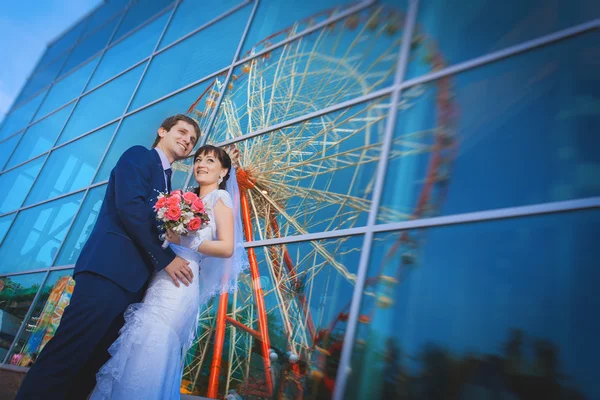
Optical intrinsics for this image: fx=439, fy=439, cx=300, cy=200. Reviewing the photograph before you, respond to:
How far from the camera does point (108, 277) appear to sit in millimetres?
2238

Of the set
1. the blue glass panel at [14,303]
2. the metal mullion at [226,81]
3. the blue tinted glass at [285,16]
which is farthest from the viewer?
the blue glass panel at [14,303]

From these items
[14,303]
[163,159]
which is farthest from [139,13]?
[163,159]

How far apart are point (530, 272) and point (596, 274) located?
0.82ft

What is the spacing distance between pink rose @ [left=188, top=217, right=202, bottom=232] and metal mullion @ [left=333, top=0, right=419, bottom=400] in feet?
3.20

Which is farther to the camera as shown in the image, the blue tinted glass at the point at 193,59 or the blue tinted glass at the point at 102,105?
the blue tinted glass at the point at 102,105

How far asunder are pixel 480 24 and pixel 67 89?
9107mm

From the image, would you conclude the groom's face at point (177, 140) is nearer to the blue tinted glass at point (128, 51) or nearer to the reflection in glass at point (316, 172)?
the reflection in glass at point (316, 172)

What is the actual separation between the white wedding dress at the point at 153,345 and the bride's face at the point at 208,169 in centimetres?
48

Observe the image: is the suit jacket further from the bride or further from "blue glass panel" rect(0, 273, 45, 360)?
"blue glass panel" rect(0, 273, 45, 360)

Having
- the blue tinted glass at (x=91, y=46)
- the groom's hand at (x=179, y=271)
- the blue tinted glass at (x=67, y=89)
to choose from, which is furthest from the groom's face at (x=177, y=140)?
the blue tinted glass at (x=91, y=46)

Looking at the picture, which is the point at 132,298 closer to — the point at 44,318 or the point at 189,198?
the point at 189,198

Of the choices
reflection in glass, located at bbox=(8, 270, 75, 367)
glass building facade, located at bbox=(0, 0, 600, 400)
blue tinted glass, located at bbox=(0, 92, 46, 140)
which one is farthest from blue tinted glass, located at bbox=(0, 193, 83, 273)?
blue tinted glass, located at bbox=(0, 92, 46, 140)

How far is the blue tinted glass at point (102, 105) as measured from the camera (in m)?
7.07

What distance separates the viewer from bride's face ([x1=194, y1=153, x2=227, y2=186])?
290cm
